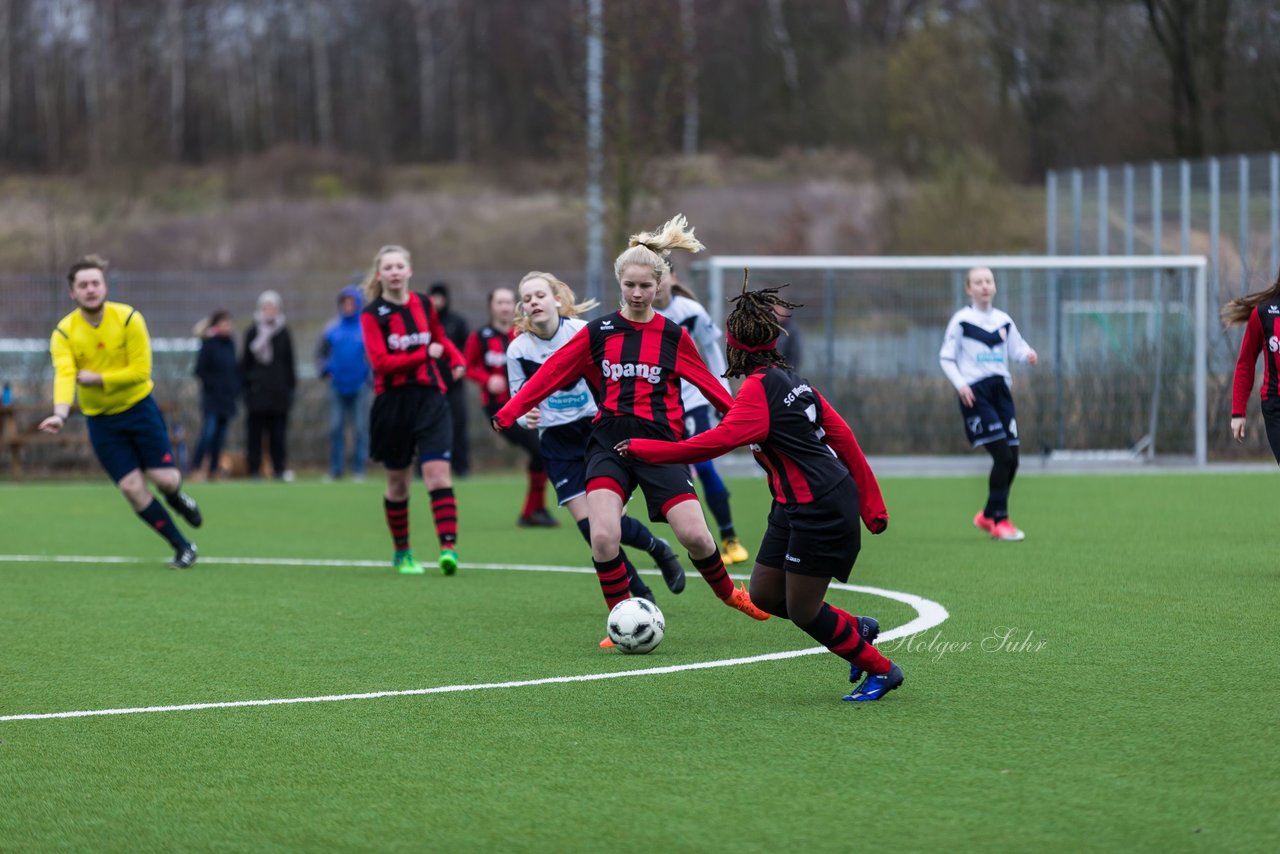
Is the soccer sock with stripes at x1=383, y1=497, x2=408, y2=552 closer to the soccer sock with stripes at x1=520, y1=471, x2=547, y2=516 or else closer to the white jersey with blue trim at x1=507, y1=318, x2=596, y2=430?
the white jersey with blue trim at x1=507, y1=318, x2=596, y2=430

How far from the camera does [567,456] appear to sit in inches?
346

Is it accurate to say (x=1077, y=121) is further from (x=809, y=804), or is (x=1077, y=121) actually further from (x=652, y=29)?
(x=809, y=804)

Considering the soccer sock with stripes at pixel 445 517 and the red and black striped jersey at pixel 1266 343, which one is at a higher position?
the red and black striped jersey at pixel 1266 343

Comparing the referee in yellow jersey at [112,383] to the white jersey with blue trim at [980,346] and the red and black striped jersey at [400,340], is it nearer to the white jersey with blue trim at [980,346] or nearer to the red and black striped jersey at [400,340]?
the red and black striped jersey at [400,340]

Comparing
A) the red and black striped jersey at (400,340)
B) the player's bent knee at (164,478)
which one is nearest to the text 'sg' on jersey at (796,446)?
the red and black striped jersey at (400,340)

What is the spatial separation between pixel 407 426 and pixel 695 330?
1885 millimetres

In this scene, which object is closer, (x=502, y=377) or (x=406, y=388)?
(x=406, y=388)

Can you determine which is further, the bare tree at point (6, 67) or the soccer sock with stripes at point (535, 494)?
the bare tree at point (6, 67)

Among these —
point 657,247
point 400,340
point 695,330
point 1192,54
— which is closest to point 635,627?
point 657,247

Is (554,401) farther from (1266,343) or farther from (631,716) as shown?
(1266,343)

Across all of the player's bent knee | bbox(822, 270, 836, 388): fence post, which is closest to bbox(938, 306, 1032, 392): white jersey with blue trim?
the player's bent knee

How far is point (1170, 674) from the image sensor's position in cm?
641

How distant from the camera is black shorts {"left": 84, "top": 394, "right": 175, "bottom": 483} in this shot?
10.5 m

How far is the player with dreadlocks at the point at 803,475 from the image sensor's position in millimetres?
5879
